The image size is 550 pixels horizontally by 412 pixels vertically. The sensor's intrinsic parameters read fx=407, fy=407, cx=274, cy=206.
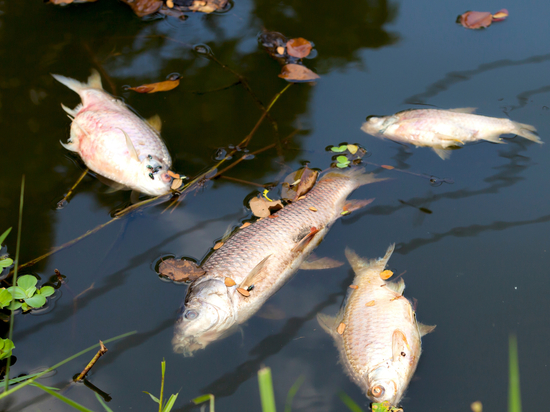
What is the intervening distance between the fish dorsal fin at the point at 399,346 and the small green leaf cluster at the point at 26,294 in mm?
2367

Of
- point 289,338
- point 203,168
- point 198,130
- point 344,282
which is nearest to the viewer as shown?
point 289,338

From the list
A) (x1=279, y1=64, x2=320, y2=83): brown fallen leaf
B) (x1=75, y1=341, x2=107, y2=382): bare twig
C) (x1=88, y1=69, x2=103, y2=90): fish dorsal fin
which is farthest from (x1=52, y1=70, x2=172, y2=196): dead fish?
(x1=279, y1=64, x2=320, y2=83): brown fallen leaf

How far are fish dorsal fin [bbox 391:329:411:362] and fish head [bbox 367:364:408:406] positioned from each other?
0.08m

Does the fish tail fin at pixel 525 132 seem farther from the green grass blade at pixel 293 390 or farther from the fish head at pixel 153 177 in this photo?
the fish head at pixel 153 177

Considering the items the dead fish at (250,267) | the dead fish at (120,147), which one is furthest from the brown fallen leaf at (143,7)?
the dead fish at (250,267)

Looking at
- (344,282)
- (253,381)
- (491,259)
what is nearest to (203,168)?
(344,282)

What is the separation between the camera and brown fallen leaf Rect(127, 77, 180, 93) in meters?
4.14

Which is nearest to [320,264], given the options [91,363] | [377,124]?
[377,124]

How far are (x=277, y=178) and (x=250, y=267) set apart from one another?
39.1 inches

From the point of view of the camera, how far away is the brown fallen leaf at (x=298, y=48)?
436cm

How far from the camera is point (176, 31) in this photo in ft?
15.5

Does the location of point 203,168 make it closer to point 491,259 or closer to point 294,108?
point 294,108

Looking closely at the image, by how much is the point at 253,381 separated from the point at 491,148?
291 cm

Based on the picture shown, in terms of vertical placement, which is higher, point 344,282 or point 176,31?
point 176,31
